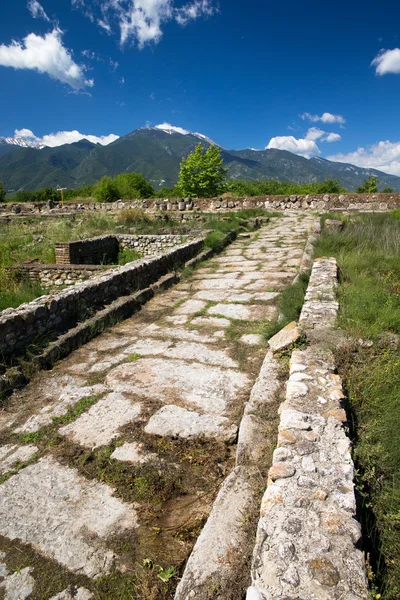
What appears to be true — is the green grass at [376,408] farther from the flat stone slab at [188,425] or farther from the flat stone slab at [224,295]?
the flat stone slab at [224,295]

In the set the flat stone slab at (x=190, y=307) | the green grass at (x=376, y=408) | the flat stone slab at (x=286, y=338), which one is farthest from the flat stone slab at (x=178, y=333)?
the green grass at (x=376, y=408)

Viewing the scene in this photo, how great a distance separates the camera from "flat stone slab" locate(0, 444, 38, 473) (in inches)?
89.4

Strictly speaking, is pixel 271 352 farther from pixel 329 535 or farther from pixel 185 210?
pixel 185 210

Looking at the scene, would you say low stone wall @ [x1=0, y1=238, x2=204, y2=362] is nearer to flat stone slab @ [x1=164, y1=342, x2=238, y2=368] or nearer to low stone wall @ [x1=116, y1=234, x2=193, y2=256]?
flat stone slab @ [x1=164, y1=342, x2=238, y2=368]

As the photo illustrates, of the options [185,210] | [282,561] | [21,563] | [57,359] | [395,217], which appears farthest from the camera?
[185,210]

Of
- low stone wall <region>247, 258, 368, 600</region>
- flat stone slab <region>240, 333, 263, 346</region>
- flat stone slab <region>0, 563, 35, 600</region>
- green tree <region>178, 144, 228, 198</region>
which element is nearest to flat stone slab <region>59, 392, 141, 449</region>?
flat stone slab <region>0, 563, 35, 600</region>

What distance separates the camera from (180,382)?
317 cm

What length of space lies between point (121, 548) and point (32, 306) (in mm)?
2694

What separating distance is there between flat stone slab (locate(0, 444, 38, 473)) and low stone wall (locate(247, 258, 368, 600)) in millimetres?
1637

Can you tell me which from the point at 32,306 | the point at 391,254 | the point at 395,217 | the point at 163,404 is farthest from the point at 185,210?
the point at 163,404

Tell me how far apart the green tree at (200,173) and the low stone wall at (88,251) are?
30834mm

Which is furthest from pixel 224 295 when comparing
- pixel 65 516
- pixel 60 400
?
pixel 65 516

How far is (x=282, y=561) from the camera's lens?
120cm

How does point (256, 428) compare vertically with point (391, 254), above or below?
below
